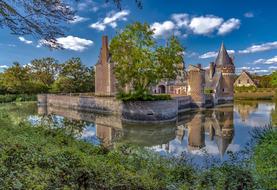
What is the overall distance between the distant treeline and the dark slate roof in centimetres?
2382

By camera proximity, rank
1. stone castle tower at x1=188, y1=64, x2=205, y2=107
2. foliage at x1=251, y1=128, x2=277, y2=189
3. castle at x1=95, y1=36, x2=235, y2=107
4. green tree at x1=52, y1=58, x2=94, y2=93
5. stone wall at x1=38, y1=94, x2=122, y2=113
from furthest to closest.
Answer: green tree at x1=52, y1=58, x2=94, y2=93
castle at x1=95, y1=36, x2=235, y2=107
stone castle tower at x1=188, y1=64, x2=205, y2=107
stone wall at x1=38, y1=94, x2=122, y2=113
foliage at x1=251, y1=128, x2=277, y2=189

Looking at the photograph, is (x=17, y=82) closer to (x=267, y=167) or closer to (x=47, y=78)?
(x=47, y=78)

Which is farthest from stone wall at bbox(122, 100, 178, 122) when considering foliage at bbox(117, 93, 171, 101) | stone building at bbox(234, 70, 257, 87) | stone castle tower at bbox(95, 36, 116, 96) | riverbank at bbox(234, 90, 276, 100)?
stone building at bbox(234, 70, 257, 87)

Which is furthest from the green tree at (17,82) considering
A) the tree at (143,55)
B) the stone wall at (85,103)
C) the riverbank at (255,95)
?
the riverbank at (255,95)

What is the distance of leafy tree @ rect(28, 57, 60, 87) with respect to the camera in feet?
169

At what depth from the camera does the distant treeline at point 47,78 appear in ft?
140

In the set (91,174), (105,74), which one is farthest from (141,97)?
(105,74)

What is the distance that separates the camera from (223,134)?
1436cm

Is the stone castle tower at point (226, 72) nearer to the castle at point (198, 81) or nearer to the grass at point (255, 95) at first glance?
the castle at point (198, 81)

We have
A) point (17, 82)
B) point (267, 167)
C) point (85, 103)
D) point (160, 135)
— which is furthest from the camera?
point (17, 82)

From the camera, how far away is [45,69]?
5316 centimetres

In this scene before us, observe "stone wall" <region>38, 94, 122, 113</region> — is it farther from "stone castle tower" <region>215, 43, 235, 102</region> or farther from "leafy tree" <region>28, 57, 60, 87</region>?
"stone castle tower" <region>215, 43, 235, 102</region>

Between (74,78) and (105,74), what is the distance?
1257 centimetres

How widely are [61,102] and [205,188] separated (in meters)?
30.7
